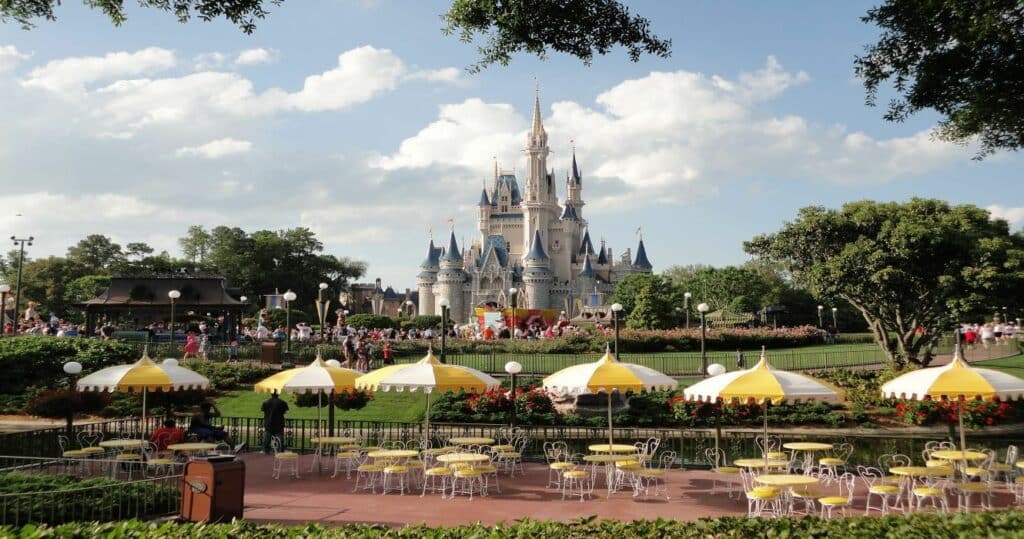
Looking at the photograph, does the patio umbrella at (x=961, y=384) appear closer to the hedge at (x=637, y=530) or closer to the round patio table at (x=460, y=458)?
the hedge at (x=637, y=530)

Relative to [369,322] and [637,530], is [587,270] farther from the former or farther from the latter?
[637,530]

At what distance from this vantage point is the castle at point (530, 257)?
95.2m

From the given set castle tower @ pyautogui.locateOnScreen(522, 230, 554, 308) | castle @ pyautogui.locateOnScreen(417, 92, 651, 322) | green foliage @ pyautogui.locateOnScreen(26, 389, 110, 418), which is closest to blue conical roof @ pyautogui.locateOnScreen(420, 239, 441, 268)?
castle @ pyautogui.locateOnScreen(417, 92, 651, 322)

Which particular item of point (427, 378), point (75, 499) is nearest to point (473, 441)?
point (427, 378)

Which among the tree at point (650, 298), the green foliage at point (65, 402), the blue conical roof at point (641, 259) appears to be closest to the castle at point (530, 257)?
the blue conical roof at point (641, 259)

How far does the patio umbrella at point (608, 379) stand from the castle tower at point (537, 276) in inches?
3102

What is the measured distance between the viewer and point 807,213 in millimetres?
29734

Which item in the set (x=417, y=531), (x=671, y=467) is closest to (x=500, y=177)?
(x=671, y=467)

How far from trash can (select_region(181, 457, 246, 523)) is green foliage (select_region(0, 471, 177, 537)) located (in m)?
0.60

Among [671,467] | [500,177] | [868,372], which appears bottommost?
[671,467]

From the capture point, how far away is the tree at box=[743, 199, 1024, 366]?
88.0 ft

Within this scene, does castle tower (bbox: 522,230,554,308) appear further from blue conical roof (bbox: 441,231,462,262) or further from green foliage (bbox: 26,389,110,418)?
green foliage (bbox: 26,389,110,418)

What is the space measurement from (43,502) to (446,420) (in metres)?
13.5

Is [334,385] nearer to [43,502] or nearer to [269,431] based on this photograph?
[269,431]
